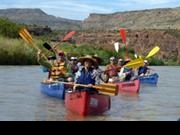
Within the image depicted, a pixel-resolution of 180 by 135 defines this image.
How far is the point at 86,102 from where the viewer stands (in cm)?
983

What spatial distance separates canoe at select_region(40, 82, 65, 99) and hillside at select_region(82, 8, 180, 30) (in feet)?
397

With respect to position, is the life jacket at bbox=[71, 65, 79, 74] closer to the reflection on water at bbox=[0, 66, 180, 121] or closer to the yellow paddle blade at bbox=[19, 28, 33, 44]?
the reflection on water at bbox=[0, 66, 180, 121]

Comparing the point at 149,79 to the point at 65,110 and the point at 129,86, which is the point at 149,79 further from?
the point at 65,110

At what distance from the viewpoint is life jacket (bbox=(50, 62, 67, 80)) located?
1367cm

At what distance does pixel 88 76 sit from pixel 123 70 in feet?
26.6

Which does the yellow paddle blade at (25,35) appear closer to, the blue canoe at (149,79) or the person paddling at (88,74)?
the blue canoe at (149,79)

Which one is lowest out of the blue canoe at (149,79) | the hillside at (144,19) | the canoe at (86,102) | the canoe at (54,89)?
the blue canoe at (149,79)

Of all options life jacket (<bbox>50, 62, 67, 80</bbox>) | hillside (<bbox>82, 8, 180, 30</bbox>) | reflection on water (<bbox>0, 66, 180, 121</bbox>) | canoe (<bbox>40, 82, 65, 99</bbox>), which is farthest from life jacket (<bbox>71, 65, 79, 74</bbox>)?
hillside (<bbox>82, 8, 180, 30</bbox>)

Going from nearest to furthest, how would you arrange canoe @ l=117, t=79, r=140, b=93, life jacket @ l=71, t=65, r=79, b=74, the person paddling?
the person paddling < life jacket @ l=71, t=65, r=79, b=74 < canoe @ l=117, t=79, r=140, b=93

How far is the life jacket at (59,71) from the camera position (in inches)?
538

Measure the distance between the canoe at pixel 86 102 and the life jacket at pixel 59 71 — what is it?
112 inches

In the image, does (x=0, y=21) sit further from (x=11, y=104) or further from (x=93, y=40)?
(x=93, y=40)

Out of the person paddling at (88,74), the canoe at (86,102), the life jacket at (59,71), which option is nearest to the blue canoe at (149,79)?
the life jacket at (59,71)

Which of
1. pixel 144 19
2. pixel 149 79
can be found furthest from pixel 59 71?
pixel 144 19
